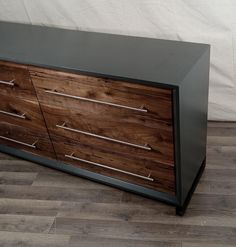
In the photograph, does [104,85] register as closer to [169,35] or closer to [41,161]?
[169,35]

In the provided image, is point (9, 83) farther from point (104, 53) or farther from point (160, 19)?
point (160, 19)

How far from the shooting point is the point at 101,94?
111 centimetres

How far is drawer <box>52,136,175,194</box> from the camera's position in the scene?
4.11 ft

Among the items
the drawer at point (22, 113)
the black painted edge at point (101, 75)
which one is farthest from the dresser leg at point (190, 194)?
the drawer at point (22, 113)

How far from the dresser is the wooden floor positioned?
70 mm

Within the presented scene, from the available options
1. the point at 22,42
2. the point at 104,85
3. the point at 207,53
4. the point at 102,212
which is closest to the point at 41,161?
the point at 102,212

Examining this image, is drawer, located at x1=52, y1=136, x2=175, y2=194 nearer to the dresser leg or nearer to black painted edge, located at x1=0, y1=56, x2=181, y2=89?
the dresser leg

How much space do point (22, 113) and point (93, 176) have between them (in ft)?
1.53

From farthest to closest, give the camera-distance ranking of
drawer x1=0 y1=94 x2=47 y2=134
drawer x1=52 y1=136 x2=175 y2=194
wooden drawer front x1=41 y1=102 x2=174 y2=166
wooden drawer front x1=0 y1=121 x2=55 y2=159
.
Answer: wooden drawer front x1=0 y1=121 x2=55 y2=159, drawer x1=0 y1=94 x2=47 y2=134, drawer x1=52 y1=136 x2=175 y2=194, wooden drawer front x1=41 y1=102 x2=174 y2=166

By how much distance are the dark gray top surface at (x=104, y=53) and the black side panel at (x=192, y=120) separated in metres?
0.04

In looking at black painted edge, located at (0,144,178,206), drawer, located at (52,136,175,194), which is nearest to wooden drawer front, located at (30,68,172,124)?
drawer, located at (52,136,175,194)

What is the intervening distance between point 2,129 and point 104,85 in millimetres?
819

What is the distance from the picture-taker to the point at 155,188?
1.34 meters

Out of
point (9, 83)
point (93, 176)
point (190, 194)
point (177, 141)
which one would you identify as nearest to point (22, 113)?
point (9, 83)
